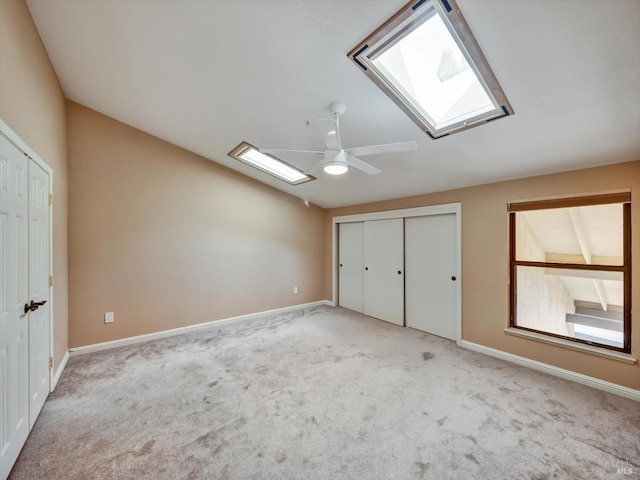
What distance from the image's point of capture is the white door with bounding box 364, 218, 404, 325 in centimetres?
427

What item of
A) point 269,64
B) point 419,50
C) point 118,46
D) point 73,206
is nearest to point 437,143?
point 419,50

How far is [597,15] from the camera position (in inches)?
48.9

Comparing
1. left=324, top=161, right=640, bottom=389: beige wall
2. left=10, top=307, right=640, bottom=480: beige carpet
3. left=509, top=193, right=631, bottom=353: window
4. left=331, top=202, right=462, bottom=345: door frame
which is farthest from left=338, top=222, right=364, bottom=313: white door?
left=509, top=193, right=631, bottom=353: window

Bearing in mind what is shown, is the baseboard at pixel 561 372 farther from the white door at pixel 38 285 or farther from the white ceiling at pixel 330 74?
the white door at pixel 38 285

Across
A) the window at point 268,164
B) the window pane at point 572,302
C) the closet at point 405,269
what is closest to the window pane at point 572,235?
the window pane at point 572,302

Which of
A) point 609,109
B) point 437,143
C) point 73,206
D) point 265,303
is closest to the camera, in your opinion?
point 609,109

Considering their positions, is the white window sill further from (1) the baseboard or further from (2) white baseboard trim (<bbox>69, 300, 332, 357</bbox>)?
(2) white baseboard trim (<bbox>69, 300, 332, 357</bbox>)

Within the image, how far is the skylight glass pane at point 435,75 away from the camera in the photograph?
1.70 meters

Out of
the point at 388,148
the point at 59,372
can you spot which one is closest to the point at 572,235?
the point at 388,148

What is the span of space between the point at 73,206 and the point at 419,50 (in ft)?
13.1

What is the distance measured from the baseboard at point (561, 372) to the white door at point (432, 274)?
418 mm

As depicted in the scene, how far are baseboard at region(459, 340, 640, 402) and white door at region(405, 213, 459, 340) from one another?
0.42 meters

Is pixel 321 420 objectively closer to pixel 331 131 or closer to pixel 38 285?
pixel 331 131

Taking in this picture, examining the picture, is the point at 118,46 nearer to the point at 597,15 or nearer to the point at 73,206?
the point at 73,206
